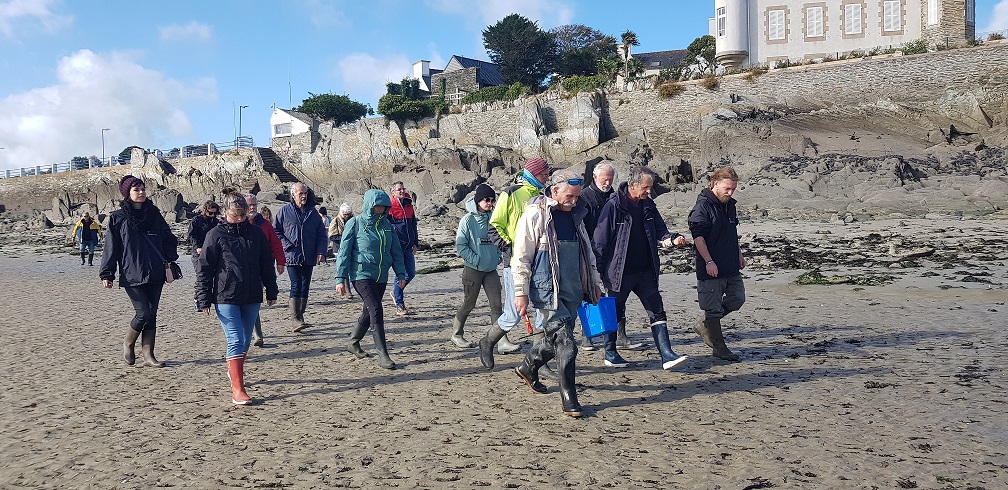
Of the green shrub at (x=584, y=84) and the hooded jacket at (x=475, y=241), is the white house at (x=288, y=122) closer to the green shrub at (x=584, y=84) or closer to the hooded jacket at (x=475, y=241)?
the green shrub at (x=584, y=84)

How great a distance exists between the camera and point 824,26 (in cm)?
4141

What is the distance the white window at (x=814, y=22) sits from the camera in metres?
41.2

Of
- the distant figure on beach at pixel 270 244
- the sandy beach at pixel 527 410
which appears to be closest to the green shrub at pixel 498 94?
the sandy beach at pixel 527 410

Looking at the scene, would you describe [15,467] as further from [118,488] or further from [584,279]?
[584,279]

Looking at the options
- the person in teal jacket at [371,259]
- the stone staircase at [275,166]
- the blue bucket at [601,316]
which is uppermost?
the stone staircase at [275,166]

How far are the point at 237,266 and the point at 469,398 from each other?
2.12 m

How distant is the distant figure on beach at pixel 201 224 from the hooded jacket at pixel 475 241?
2903mm

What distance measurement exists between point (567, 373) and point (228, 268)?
9.30 feet

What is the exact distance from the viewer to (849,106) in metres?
35.4

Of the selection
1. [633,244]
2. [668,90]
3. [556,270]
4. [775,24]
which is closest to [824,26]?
[775,24]

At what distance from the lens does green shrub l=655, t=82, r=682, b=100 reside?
41.4 meters

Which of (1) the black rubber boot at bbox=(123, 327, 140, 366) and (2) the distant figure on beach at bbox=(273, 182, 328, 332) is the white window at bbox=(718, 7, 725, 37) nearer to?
(2) the distant figure on beach at bbox=(273, 182, 328, 332)

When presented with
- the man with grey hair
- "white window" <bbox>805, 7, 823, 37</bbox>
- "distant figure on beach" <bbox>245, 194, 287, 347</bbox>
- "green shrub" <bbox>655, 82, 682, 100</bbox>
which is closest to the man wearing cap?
the man with grey hair

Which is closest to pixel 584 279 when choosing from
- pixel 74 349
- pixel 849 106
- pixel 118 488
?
pixel 118 488
